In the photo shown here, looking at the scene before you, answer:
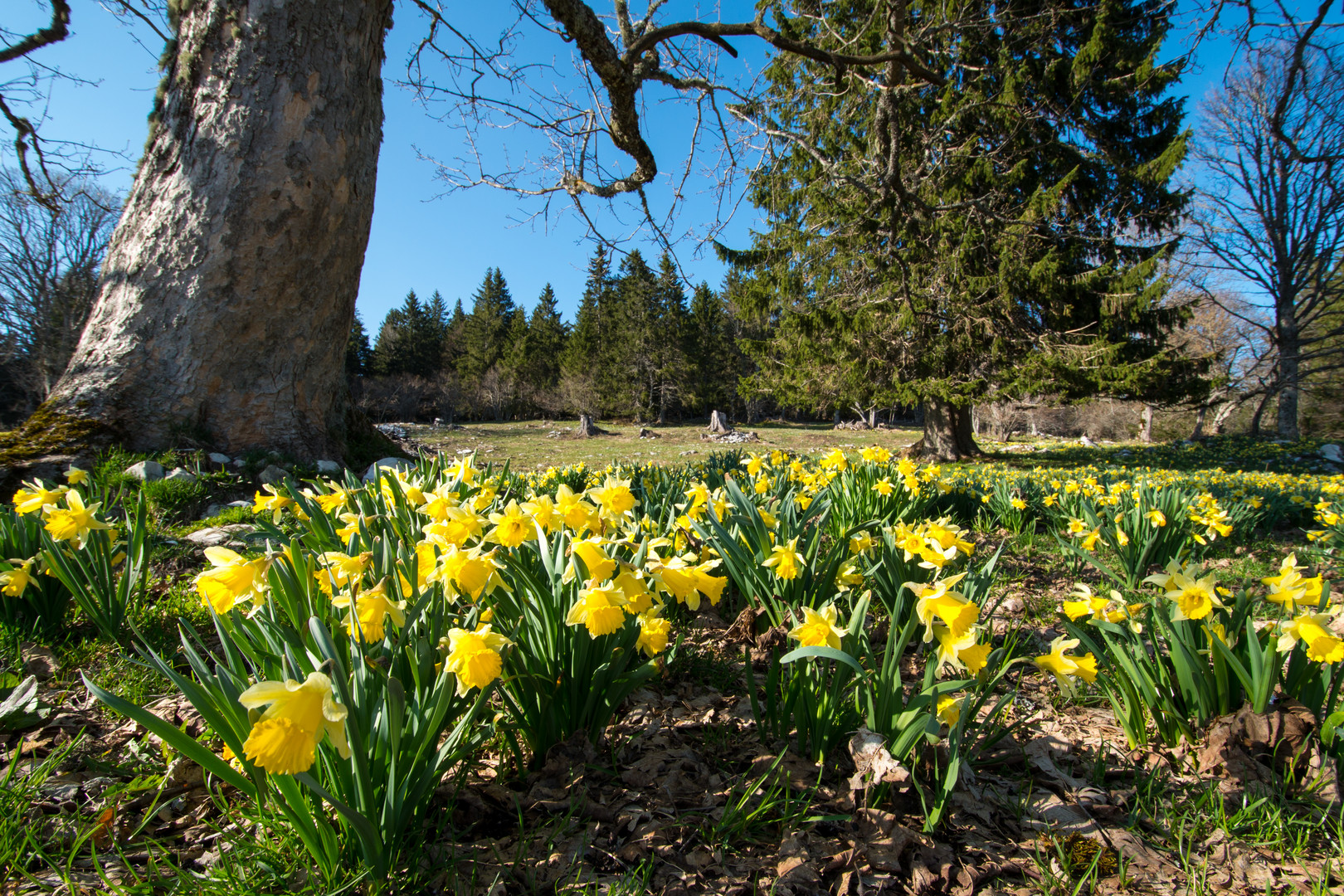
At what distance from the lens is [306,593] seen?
1.49 metres

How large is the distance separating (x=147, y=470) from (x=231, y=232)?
1.83 meters

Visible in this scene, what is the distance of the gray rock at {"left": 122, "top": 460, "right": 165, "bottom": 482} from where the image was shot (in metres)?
3.52

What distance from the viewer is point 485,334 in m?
41.9

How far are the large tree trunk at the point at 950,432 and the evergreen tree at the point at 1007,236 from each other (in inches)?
23.3

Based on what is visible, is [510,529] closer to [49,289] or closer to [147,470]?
[147,470]

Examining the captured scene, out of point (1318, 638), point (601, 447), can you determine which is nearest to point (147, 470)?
point (1318, 638)

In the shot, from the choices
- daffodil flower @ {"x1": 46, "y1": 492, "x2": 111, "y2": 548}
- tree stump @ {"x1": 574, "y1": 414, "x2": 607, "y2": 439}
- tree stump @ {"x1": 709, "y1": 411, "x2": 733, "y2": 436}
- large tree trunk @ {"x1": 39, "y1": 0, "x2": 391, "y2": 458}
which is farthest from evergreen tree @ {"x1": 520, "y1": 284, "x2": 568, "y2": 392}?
daffodil flower @ {"x1": 46, "y1": 492, "x2": 111, "y2": 548}

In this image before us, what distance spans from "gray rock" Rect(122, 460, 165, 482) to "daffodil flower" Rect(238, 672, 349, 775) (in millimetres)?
3767

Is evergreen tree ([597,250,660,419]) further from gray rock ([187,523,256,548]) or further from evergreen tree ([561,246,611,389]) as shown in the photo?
gray rock ([187,523,256,548])

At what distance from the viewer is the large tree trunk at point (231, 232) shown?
13.3ft

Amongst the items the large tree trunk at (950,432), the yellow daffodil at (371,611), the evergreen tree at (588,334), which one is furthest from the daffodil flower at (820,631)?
the evergreen tree at (588,334)

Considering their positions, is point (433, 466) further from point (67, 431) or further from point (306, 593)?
point (67, 431)

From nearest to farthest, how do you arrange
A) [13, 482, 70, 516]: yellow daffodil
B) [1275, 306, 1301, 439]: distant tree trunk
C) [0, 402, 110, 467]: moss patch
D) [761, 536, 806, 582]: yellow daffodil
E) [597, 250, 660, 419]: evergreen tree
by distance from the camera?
[13, 482, 70, 516]: yellow daffodil, [761, 536, 806, 582]: yellow daffodil, [0, 402, 110, 467]: moss patch, [1275, 306, 1301, 439]: distant tree trunk, [597, 250, 660, 419]: evergreen tree

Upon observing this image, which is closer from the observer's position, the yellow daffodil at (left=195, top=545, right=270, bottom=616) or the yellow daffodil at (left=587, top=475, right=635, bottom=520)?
the yellow daffodil at (left=195, top=545, right=270, bottom=616)
